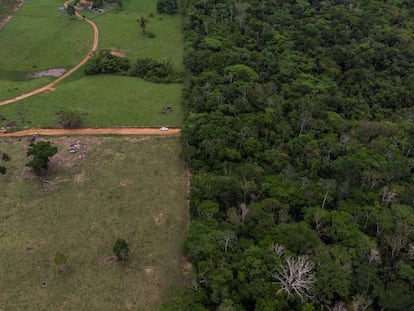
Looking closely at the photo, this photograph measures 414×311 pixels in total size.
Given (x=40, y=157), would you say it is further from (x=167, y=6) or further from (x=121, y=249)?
(x=167, y=6)

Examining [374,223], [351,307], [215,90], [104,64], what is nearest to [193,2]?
[104,64]

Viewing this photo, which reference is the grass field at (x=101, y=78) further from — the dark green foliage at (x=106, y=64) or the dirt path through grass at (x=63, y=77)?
the dark green foliage at (x=106, y=64)

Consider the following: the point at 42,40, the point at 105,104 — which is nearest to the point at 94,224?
the point at 105,104

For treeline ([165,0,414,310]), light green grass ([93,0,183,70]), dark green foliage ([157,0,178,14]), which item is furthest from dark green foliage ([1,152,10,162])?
dark green foliage ([157,0,178,14])

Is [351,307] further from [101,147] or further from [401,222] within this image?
[101,147]

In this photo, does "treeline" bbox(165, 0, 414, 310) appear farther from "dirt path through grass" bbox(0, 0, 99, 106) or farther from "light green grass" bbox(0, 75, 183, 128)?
"dirt path through grass" bbox(0, 0, 99, 106)

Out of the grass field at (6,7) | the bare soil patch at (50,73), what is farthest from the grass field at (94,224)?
the grass field at (6,7)
